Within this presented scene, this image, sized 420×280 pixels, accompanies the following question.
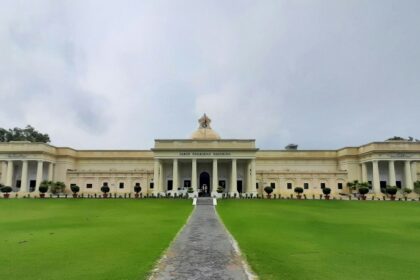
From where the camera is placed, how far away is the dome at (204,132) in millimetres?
64250

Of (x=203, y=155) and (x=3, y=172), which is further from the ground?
(x=203, y=155)

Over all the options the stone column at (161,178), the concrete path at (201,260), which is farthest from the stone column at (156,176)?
the concrete path at (201,260)

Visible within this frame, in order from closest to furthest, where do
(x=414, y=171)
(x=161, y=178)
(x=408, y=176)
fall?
(x=408, y=176) < (x=161, y=178) < (x=414, y=171)

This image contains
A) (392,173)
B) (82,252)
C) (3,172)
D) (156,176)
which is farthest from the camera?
(3,172)

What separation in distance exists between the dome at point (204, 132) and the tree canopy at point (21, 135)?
124ft

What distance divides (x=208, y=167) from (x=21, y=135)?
147 ft

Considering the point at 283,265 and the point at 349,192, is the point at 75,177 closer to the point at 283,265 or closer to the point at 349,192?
the point at 349,192

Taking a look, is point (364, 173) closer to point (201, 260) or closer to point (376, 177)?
point (376, 177)

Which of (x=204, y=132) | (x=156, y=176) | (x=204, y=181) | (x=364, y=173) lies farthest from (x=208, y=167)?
(x=364, y=173)

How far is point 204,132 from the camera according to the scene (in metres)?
65.4

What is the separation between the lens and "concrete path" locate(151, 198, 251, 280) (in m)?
8.38

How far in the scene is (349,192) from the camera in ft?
196

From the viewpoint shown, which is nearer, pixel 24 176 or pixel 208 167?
pixel 24 176

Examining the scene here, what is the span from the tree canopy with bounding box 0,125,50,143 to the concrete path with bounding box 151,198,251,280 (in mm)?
74032
